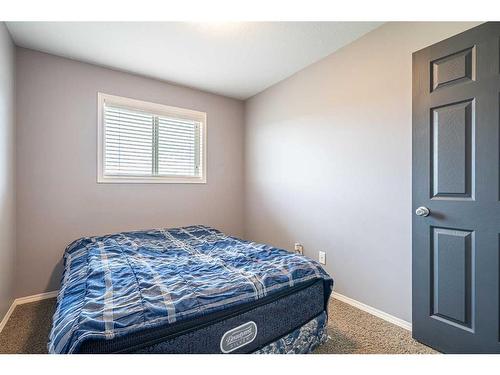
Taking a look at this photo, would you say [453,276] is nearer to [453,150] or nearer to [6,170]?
[453,150]

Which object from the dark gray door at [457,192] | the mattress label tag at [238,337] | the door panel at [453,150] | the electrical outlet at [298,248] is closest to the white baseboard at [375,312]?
the dark gray door at [457,192]

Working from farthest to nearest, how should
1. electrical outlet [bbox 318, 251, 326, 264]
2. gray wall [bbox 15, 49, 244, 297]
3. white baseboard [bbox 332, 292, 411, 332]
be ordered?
electrical outlet [bbox 318, 251, 326, 264], gray wall [bbox 15, 49, 244, 297], white baseboard [bbox 332, 292, 411, 332]

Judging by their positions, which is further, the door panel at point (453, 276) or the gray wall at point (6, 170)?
the gray wall at point (6, 170)

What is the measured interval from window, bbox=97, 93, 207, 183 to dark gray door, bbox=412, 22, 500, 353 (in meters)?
2.38

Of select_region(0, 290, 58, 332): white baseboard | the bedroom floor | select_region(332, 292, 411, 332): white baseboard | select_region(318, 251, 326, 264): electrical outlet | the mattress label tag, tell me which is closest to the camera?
the mattress label tag

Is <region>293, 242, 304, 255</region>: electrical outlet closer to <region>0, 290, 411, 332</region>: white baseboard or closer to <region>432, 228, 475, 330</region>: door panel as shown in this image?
<region>0, 290, 411, 332</region>: white baseboard

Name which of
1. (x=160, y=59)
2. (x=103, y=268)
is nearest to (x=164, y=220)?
(x=103, y=268)

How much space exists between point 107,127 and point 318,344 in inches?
108

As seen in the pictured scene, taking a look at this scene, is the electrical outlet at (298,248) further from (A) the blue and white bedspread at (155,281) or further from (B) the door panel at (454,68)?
(B) the door panel at (454,68)

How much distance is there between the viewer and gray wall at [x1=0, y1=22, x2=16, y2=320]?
1850 millimetres

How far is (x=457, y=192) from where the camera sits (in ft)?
4.83

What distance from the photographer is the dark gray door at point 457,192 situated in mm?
1338

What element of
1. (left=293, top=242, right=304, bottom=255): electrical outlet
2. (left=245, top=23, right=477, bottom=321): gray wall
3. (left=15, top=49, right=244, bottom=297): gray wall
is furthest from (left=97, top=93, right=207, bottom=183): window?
(left=293, top=242, right=304, bottom=255): electrical outlet

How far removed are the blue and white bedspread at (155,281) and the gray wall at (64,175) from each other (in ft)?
1.43
